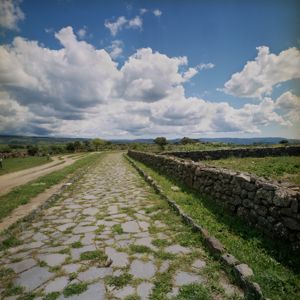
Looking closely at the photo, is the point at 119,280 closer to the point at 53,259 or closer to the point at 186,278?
the point at 186,278

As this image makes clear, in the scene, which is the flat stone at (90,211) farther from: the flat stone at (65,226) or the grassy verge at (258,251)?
the grassy verge at (258,251)

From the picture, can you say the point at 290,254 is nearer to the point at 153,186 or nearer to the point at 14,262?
the point at 14,262

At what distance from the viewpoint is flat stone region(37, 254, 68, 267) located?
14.1 feet

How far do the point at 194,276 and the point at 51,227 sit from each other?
13.1 ft

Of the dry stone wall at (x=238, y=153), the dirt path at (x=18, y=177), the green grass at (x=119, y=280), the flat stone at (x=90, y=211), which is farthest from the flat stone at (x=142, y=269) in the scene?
the dry stone wall at (x=238, y=153)

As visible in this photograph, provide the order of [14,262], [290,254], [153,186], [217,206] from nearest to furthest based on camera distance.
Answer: [290,254] → [14,262] → [217,206] → [153,186]

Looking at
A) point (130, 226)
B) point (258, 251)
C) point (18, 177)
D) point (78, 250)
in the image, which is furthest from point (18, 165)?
point (258, 251)

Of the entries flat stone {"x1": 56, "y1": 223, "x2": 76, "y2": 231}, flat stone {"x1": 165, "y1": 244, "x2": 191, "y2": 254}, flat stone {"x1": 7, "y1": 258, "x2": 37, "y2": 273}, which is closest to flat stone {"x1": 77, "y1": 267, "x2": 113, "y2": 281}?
flat stone {"x1": 7, "y1": 258, "x2": 37, "y2": 273}

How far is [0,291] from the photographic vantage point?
3.54 meters

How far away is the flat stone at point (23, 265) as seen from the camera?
13.6 feet

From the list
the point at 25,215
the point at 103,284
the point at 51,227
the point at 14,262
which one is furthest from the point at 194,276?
the point at 25,215

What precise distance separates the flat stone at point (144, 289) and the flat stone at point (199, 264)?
87 cm

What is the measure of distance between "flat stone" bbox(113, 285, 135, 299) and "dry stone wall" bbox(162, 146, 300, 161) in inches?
767

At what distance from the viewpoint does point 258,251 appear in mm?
4195
